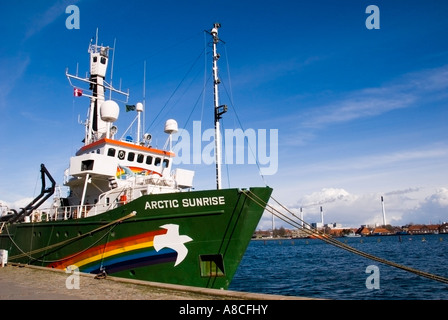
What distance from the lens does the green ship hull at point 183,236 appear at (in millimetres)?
10968

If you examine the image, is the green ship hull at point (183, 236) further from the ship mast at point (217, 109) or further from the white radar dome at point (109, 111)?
the white radar dome at point (109, 111)

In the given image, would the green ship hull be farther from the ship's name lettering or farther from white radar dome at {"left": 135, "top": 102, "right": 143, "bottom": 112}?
white radar dome at {"left": 135, "top": 102, "right": 143, "bottom": 112}

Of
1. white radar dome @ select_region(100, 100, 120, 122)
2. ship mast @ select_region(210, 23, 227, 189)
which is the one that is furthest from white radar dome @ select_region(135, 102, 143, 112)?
ship mast @ select_region(210, 23, 227, 189)

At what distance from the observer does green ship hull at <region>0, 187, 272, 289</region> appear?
10968 mm

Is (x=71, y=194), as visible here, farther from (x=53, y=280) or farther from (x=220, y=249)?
(x=220, y=249)

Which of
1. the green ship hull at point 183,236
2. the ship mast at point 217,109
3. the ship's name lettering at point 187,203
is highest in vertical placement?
the ship mast at point 217,109

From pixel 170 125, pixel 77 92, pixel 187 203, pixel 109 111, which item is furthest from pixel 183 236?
pixel 77 92

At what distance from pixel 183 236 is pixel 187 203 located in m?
1.09

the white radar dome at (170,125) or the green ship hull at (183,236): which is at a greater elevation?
the white radar dome at (170,125)

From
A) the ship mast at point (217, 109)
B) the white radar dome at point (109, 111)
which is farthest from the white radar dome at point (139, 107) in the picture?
the ship mast at point (217, 109)

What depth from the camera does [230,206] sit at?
11.0 meters

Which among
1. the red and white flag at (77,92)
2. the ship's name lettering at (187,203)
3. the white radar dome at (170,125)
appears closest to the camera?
the ship's name lettering at (187,203)
